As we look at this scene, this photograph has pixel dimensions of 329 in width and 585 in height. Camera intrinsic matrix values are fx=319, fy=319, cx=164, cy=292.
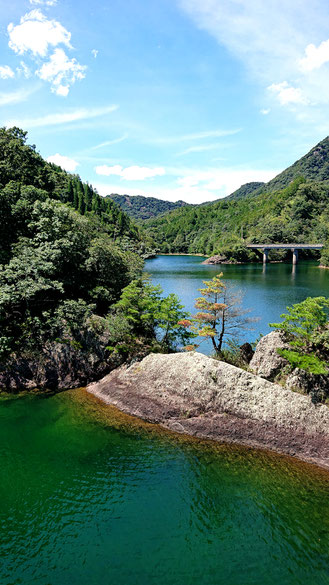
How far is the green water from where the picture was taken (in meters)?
7.75

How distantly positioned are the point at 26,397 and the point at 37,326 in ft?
13.7

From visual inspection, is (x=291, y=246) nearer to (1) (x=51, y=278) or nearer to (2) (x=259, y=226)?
(2) (x=259, y=226)

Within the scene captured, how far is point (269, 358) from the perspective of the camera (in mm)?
14469

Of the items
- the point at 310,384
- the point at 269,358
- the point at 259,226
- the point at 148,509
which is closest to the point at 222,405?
the point at 269,358

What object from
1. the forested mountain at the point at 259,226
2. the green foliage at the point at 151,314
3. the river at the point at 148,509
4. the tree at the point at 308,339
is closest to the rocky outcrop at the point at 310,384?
the tree at the point at 308,339

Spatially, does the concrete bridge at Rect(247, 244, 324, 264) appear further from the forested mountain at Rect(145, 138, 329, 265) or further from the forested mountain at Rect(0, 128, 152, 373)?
the forested mountain at Rect(0, 128, 152, 373)

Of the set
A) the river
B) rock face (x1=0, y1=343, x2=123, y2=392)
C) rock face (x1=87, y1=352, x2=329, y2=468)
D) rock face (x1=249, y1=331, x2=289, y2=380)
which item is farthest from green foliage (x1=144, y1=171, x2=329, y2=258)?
the river

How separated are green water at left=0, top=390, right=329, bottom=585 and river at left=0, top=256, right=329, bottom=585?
30mm

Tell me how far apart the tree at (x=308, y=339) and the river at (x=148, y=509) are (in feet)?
A: 12.1

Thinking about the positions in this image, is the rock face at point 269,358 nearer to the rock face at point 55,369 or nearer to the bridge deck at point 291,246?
the rock face at point 55,369

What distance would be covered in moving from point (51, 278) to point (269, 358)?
14.2 meters

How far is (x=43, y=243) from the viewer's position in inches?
822

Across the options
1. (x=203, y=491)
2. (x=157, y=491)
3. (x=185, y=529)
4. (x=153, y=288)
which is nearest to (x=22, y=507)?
(x=157, y=491)

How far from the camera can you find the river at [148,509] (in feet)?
25.5
